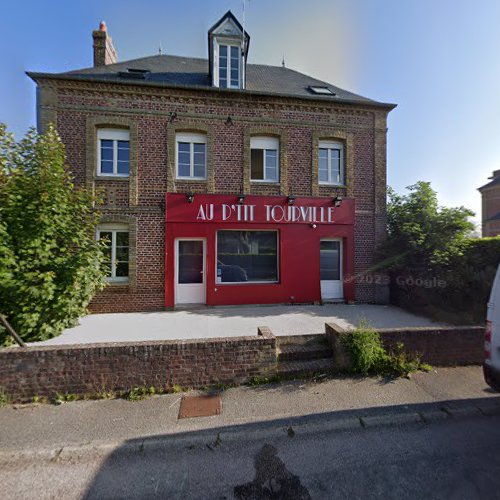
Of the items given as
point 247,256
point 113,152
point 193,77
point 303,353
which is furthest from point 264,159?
point 303,353

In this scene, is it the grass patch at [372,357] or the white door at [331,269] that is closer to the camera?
the grass patch at [372,357]

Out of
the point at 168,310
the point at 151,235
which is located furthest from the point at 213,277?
the point at 151,235

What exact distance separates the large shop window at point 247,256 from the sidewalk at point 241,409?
5073mm

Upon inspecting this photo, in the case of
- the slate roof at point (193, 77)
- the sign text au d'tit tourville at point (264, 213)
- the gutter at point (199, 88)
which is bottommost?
the sign text au d'tit tourville at point (264, 213)

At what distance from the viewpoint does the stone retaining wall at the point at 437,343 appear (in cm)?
440

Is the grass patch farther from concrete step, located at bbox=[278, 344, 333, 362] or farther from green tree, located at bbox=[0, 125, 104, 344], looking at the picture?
green tree, located at bbox=[0, 125, 104, 344]

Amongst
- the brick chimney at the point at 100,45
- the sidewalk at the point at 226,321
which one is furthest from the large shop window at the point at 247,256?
the brick chimney at the point at 100,45

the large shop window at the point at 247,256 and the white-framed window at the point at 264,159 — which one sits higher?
the white-framed window at the point at 264,159

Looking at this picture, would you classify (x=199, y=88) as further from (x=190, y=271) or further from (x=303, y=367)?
(x=303, y=367)

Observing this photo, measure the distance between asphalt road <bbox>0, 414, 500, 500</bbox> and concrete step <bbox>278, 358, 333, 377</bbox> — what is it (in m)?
1.09

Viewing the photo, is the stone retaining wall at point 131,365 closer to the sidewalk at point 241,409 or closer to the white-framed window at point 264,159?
the sidewalk at point 241,409

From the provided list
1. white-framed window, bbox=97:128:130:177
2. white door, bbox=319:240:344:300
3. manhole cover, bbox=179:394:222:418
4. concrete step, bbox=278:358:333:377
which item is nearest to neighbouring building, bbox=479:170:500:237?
white door, bbox=319:240:344:300

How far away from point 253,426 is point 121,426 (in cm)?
156

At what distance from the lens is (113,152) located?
8.41 meters
